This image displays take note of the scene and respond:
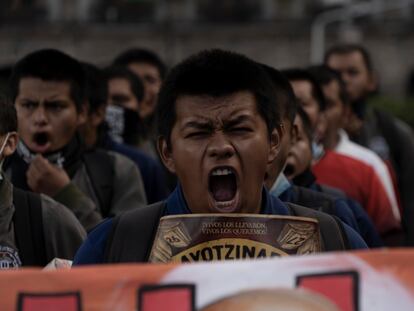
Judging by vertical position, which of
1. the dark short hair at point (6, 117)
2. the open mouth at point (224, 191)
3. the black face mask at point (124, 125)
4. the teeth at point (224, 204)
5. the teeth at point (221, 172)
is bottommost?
the black face mask at point (124, 125)

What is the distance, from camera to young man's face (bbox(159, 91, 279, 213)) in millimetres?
4402

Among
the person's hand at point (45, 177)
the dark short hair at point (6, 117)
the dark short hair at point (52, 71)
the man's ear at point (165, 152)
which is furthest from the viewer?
the dark short hair at point (52, 71)

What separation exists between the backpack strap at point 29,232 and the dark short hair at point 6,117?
0.34 m

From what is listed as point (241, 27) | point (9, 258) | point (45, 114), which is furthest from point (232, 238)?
point (241, 27)

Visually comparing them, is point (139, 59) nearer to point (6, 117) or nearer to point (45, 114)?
point (45, 114)

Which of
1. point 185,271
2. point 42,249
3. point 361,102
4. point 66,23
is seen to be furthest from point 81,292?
point 66,23

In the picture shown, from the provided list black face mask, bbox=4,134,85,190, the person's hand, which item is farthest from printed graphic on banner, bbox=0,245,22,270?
black face mask, bbox=4,134,85,190

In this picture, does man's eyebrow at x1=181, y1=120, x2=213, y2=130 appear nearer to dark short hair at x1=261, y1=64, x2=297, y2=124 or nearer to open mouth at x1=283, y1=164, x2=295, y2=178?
dark short hair at x1=261, y1=64, x2=297, y2=124

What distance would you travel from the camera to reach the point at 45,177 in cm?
643

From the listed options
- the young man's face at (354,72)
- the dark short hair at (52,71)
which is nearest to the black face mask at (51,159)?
the dark short hair at (52,71)

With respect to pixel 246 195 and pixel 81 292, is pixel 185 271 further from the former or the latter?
pixel 246 195

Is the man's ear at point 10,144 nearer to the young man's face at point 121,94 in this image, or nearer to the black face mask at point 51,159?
the black face mask at point 51,159

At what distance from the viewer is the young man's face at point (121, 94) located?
9.00 metres

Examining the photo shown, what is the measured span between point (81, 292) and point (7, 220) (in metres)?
1.30
